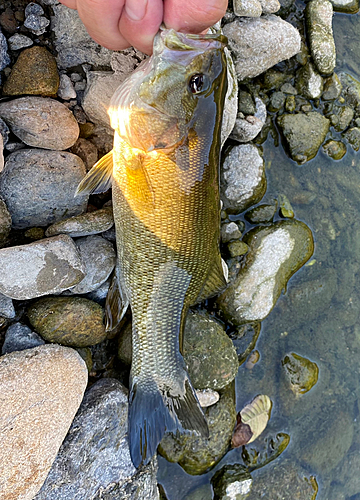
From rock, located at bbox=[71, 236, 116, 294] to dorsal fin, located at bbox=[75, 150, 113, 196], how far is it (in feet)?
A: 1.60

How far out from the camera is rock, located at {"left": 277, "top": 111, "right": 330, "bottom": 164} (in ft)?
13.3

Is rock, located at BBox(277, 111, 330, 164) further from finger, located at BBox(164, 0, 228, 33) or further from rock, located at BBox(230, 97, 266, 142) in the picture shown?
finger, located at BBox(164, 0, 228, 33)

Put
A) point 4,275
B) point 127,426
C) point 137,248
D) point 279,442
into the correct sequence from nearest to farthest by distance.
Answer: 1. point 4,275
2. point 137,248
3. point 127,426
4. point 279,442

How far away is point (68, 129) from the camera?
315cm

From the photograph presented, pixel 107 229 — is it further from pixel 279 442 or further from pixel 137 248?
pixel 279 442

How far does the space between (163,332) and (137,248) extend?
2.27 feet

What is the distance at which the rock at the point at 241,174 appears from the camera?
3795 mm

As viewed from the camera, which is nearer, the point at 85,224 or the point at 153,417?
the point at 153,417

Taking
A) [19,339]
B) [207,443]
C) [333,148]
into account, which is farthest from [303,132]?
[19,339]

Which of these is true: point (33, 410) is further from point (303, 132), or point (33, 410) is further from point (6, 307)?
point (303, 132)

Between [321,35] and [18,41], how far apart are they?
3.04 meters

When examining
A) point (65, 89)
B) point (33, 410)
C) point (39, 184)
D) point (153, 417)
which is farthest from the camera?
point (65, 89)

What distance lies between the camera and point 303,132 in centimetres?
407

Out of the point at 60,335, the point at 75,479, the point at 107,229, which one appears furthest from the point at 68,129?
the point at 75,479
